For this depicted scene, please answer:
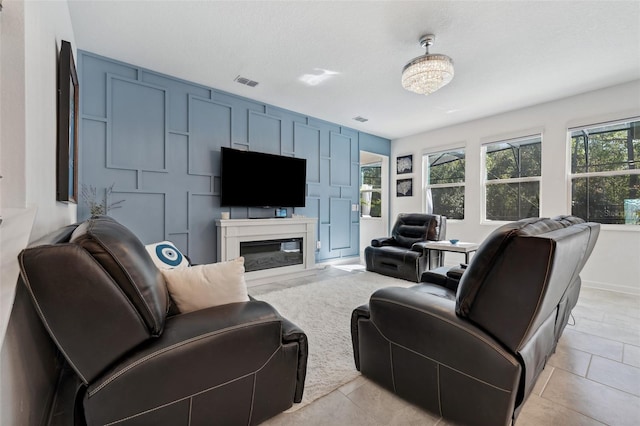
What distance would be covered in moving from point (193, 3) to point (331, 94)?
2.03 metres

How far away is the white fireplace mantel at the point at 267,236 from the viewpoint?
140 inches

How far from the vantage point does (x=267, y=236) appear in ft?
12.9

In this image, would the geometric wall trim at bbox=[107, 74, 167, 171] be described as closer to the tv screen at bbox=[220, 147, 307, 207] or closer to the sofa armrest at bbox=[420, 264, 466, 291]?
the tv screen at bbox=[220, 147, 307, 207]

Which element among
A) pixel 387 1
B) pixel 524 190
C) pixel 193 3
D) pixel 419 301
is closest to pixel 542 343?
pixel 419 301

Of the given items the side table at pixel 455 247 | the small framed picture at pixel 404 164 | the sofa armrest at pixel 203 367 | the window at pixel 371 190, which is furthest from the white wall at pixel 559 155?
the sofa armrest at pixel 203 367

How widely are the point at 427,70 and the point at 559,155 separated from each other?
2.94 metres

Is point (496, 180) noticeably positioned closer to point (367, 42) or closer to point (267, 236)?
point (367, 42)

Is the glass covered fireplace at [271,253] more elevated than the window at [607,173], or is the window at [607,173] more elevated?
the window at [607,173]

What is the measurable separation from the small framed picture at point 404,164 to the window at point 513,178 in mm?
1406

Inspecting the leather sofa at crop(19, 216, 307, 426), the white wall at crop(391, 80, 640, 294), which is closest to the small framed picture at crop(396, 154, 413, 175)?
the white wall at crop(391, 80, 640, 294)

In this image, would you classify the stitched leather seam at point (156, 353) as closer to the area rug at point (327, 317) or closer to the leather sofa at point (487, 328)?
→ the area rug at point (327, 317)

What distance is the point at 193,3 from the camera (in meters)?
2.13

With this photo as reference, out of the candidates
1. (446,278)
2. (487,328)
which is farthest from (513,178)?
(487,328)

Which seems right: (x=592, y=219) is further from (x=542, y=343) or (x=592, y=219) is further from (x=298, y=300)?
(x=298, y=300)
